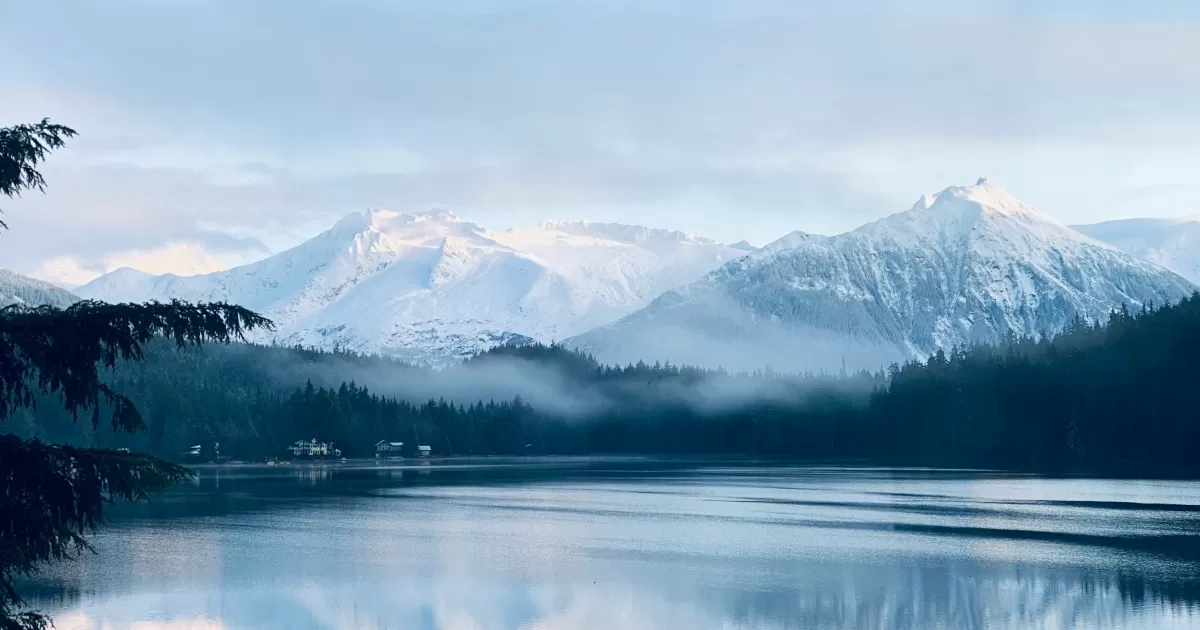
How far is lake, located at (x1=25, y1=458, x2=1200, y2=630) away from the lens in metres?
49.6

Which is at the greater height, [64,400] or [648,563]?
[64,400]

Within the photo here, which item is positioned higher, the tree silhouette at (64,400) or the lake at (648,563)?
the tree silhouette at (64,400)

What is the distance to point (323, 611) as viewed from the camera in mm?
50781

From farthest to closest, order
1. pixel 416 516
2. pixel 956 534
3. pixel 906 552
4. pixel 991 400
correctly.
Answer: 1. pixel 991 400
2. pixel 416 516
3. pixel 956 534
4. pixel 906 552

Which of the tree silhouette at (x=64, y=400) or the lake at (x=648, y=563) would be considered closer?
the tree silhouette at (x=64, y=400)

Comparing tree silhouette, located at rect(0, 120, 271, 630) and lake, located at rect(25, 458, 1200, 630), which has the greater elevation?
tree silhouette, located at rect(0, 120, 271, 630)

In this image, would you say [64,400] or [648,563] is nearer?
[64,400]

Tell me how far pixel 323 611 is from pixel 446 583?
9.05 m

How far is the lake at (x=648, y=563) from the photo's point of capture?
49594 millimetres

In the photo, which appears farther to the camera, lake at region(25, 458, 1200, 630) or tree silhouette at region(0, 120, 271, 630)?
lake at region(25, 458, 1200, 630)

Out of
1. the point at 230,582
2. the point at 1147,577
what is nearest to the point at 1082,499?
the point at 1147,577

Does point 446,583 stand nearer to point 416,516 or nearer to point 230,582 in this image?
point 230,582

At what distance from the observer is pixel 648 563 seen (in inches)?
2613

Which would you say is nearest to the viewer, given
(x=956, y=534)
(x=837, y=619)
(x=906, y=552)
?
(x=837, y=619)
